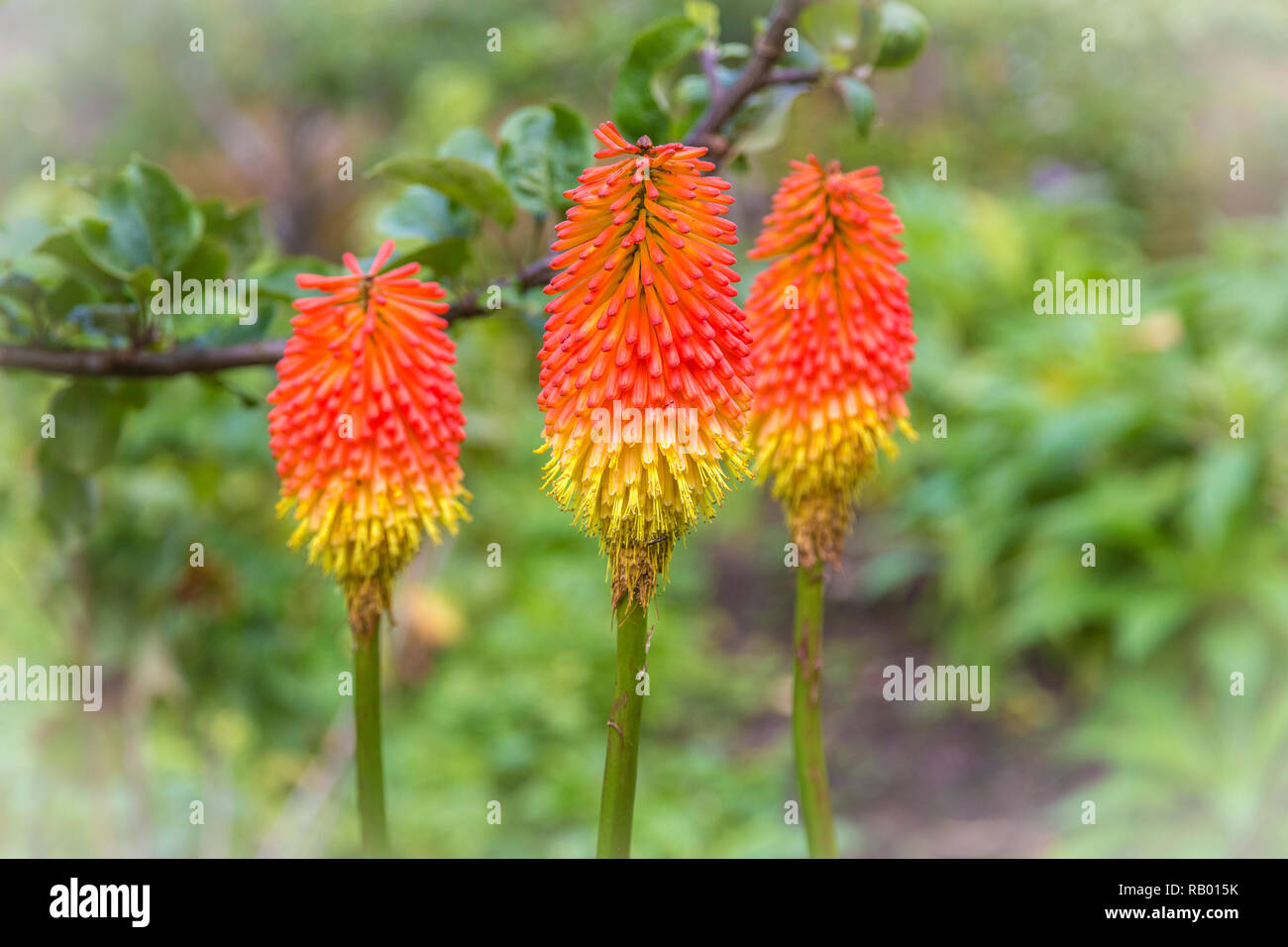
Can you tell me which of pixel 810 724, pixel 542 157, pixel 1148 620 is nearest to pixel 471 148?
pixel 542 157

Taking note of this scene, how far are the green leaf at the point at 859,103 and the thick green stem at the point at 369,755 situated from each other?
75cm

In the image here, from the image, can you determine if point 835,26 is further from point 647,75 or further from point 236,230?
point 236,230

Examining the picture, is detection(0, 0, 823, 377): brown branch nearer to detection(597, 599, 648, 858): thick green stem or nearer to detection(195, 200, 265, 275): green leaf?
detection(195, 200, 265, 275): green leaf

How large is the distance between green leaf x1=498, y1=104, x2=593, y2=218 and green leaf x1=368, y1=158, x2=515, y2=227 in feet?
0.10

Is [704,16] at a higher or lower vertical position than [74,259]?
higher

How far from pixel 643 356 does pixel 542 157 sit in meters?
0.51

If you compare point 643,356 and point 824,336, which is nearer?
point 643,356

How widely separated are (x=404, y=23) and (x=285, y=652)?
7326 mm

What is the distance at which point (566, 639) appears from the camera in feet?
15.3

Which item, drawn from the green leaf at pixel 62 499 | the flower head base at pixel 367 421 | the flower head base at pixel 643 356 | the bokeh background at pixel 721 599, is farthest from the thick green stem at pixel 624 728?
the green leaf at pixel 62 499

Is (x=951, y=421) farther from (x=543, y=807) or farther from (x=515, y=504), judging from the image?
(x=543, y=807)

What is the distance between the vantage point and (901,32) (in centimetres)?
118

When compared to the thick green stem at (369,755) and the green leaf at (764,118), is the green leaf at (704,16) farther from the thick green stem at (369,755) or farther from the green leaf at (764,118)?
the thick green stem at (369,755)
